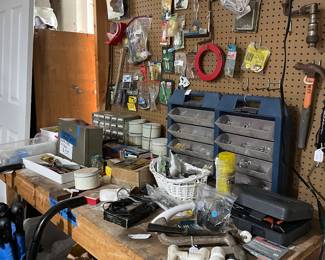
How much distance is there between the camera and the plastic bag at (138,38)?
1653 mm

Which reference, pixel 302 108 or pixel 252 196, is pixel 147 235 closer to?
pixel 252 196

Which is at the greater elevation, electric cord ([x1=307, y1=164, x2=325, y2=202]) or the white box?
electric cord ([x1=307, y1=164, x2=325, y2=202])

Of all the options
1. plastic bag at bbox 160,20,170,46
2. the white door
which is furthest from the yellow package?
the white door

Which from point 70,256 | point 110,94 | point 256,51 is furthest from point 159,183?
point 110,94

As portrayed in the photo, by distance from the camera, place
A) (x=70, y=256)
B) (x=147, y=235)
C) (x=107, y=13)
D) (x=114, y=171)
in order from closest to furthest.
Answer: (x=147, y=235) → (x=114, y=171) → (x=70, y=256) → (x=107, y=13)

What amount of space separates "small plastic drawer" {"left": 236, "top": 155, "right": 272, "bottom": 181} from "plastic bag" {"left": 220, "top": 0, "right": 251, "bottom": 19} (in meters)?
0.54

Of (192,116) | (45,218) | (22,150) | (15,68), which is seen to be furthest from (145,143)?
(15,68)

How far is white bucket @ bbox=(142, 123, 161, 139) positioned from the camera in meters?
1.58

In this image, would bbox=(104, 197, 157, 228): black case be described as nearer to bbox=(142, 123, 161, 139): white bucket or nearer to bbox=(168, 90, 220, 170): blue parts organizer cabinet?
bbox=(168, 90, 220, 170): blue parts organizer cabinet

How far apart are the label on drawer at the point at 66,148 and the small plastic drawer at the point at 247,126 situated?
2.39 feet

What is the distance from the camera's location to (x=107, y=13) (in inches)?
76.0

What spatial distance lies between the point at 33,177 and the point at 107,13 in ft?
3.62

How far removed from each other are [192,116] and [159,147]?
0.83ft

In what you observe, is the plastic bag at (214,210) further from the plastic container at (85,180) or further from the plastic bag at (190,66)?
the plastic bag at (190,66)
